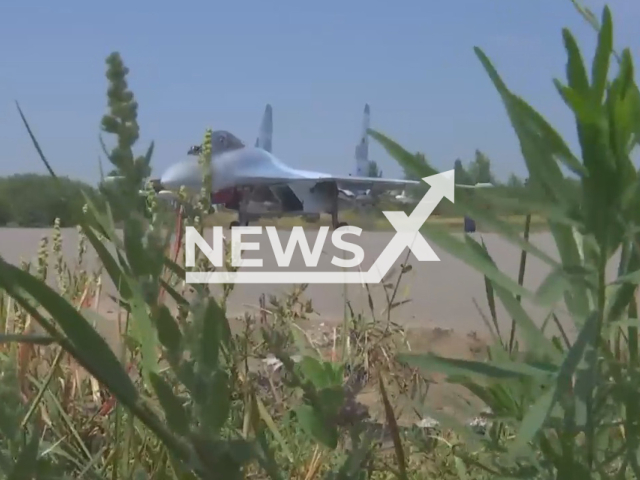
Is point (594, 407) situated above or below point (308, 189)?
below

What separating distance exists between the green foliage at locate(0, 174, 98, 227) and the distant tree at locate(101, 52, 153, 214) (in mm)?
47

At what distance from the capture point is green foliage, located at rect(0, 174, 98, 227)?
0.81ft

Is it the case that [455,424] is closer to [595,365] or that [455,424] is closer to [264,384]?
[595,365]

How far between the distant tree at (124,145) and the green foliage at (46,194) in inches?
1.9

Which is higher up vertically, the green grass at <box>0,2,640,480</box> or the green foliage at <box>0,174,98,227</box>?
the green foliage at <box>0,174,98,227</box>

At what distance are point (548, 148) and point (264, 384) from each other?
11.4 inches

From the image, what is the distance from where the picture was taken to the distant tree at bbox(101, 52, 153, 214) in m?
0.19

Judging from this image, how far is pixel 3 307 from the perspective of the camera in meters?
0.73

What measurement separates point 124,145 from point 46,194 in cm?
13

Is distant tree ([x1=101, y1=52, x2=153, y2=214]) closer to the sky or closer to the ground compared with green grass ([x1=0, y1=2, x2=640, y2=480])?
closer to the sky

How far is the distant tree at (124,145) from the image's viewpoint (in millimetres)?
185

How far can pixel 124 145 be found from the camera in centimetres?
19

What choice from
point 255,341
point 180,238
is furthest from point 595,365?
point 255,341

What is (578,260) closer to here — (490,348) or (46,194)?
(490,348)
